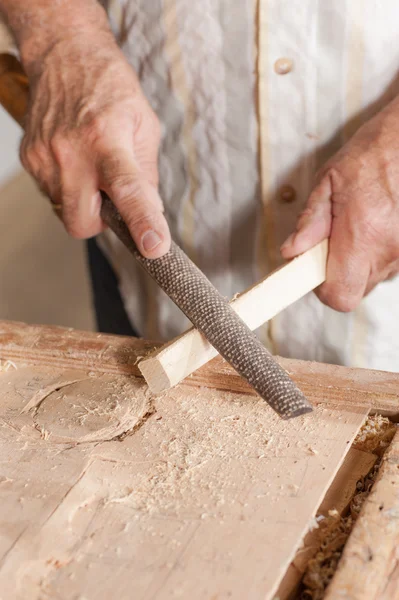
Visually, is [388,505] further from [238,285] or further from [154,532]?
[238,285]

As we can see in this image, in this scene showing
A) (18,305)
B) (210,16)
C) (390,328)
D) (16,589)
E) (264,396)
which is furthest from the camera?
(18,305)

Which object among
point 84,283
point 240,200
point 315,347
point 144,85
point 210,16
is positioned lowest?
point 84,283

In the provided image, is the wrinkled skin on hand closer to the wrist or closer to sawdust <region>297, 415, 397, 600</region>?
the wrist

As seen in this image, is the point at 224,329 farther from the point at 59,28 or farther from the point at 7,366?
the point at 59,28

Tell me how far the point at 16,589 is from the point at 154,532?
0.13m

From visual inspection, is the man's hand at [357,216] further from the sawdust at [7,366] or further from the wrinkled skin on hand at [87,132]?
the sawdust at [7,366]

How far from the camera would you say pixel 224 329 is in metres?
0.83

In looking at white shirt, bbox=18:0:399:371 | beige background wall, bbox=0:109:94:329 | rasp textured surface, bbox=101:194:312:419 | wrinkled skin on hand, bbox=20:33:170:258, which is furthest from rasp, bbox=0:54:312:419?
beige background wall, bbox=0:109:94:329

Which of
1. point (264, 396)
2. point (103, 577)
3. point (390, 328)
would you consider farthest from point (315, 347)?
point (103, 577)

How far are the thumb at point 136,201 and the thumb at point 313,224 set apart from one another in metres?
0.18

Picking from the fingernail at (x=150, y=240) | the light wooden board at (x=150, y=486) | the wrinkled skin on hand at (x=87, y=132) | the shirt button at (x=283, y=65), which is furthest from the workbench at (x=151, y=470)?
the shirt button at (x=283, y=65)

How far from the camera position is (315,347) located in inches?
52.2

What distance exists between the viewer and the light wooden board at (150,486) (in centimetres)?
60

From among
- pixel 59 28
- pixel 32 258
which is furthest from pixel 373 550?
pixel 32 258
